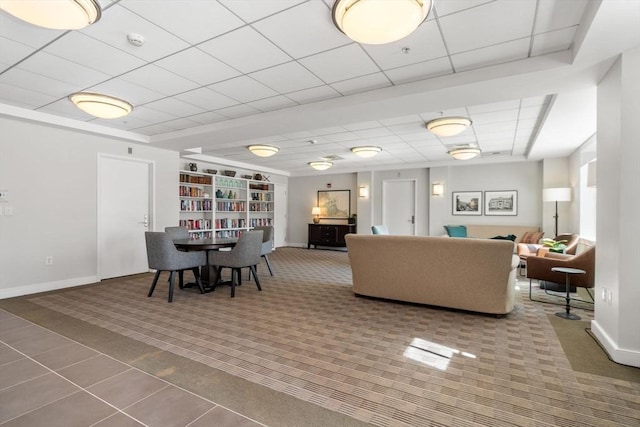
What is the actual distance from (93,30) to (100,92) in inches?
59.1

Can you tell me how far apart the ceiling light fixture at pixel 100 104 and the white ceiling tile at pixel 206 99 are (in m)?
0.71

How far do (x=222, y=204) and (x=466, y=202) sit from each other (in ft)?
22.2

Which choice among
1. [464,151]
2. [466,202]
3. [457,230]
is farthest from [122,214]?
[466,202]

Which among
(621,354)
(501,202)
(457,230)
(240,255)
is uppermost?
(501,202)

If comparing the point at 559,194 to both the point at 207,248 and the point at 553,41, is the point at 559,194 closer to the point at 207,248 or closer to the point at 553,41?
the point at 553,41

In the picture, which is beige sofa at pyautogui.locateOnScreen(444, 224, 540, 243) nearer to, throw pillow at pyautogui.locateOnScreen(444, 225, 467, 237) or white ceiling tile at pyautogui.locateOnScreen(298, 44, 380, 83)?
throw pillow at pyautogui.locateOnScreen(444, 225, 467, 237)

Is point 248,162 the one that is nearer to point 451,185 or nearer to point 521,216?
point 451,185

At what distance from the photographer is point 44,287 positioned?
15.7 ft

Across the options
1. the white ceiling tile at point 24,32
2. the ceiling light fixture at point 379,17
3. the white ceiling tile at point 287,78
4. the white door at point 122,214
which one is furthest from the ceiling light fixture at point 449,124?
the white door at point 122,214

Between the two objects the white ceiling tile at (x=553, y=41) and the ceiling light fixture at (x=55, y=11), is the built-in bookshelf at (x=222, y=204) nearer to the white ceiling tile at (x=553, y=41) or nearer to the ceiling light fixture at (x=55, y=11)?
the ceiling light fixture at (x=55, y=11)

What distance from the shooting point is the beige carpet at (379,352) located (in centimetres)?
195

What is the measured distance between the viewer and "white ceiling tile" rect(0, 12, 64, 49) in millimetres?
2414

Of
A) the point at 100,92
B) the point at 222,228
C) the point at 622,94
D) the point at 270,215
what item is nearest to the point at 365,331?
the point at 622,94

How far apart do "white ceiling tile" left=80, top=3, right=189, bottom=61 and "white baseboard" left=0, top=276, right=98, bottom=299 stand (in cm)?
401
